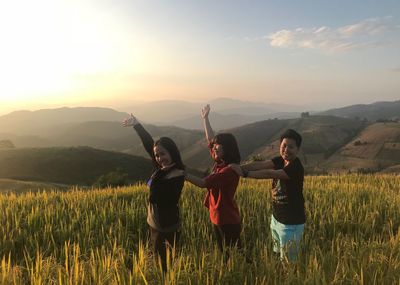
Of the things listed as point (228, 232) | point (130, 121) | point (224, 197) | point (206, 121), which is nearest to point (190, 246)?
point (228, 232)

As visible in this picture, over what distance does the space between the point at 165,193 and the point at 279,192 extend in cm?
150

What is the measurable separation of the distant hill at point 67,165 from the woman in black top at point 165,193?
205ft

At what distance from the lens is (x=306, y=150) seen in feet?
473

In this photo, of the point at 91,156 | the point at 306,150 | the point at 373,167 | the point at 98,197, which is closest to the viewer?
the point at 98,197

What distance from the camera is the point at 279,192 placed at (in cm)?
478

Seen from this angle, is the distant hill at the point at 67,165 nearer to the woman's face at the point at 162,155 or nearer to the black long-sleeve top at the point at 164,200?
the black long-sleeve top at the point at 164,200

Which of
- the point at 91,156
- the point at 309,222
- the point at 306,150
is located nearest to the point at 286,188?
the point at 309,222

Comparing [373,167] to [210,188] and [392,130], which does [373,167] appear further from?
[210,188]

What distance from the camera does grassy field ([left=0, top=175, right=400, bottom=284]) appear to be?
358 centimetres

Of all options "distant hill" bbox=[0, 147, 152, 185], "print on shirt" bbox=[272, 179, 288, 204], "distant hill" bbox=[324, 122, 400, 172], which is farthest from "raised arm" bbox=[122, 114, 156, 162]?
"distant hill" bbox=[324, 122, 400, 172]

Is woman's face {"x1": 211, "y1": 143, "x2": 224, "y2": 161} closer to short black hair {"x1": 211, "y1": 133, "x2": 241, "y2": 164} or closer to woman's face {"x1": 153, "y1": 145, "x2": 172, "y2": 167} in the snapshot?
short black hair {"x1": 211, "y1": 133, "x2": 241, "y2": 164}

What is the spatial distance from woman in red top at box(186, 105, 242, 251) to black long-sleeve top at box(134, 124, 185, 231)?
0.73 ft

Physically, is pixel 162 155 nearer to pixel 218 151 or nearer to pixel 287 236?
pixel 218 151

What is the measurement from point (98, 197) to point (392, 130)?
158564 millimetres
